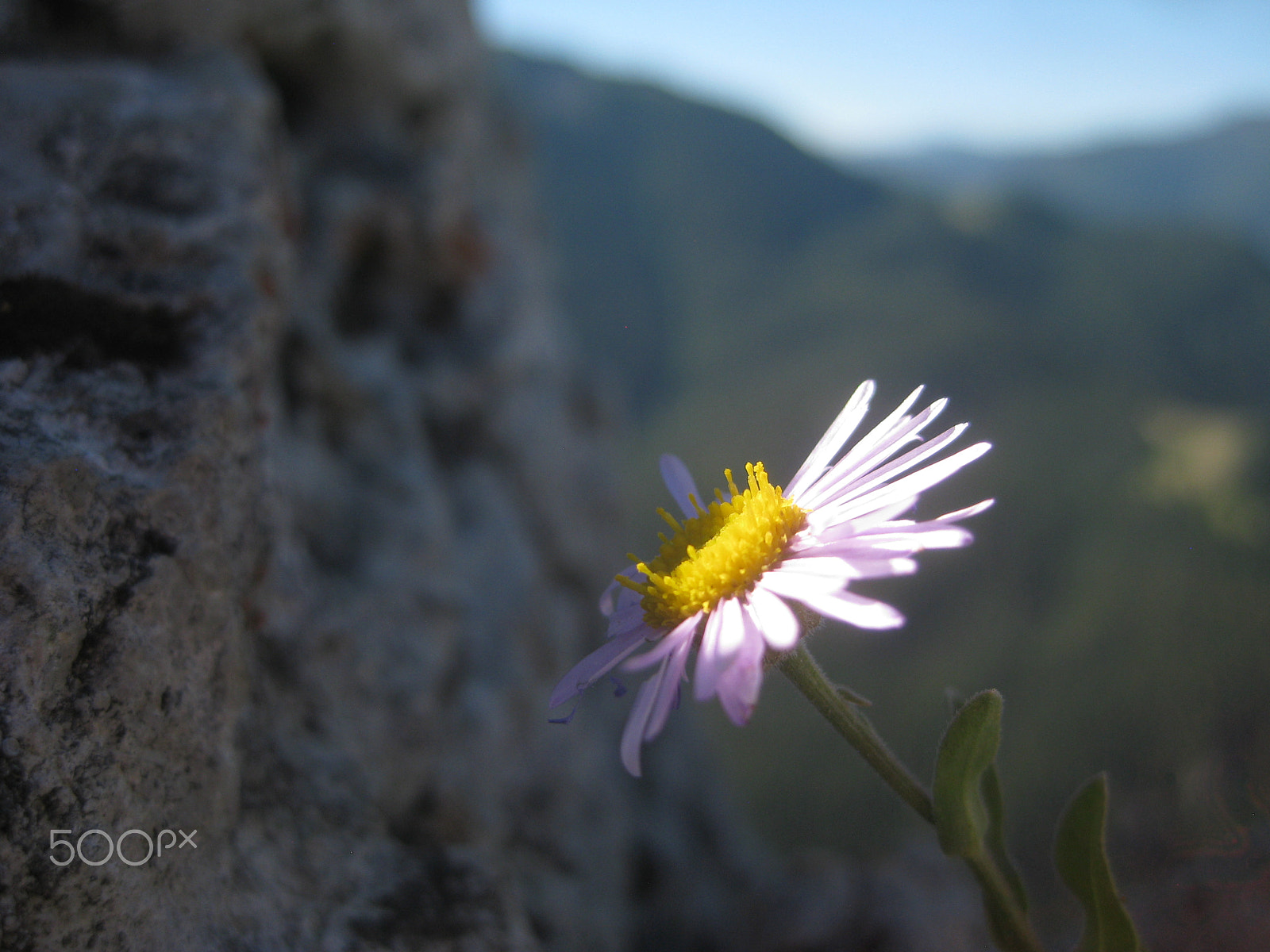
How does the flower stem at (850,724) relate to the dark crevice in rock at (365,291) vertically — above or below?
above

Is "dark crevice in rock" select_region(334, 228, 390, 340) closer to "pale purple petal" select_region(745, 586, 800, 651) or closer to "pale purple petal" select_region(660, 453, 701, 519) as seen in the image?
"pale purple petal" select_region(660, 453, 701, 519)

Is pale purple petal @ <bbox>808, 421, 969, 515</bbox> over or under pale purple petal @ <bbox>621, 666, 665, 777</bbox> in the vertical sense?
over

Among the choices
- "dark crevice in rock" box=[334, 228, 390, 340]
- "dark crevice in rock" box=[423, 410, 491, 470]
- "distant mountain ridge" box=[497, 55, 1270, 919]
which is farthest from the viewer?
"distant mountain ridge" box=[497, 55, 1270, 919]

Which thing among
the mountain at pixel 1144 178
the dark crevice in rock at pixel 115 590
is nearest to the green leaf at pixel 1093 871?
the dark crevice in rock at pixel 115 590

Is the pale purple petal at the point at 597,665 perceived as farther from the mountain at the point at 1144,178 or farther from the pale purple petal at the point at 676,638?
the mountain at the point at 1144,178

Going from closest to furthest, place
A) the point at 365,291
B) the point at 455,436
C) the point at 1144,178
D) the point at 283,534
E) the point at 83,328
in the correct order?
the point at 83,328 < the point at 283,534 < the point at 365,291 < the point at 455,436 < the point at 1144,178

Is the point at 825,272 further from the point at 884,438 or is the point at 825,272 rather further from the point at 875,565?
the point at 875,565

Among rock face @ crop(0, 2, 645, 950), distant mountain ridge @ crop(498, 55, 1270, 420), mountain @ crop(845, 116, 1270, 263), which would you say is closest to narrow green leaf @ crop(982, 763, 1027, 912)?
rock face @ crop(0, 2, 645, 950)

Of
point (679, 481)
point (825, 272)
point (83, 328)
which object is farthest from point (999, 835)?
point (825, 272)
